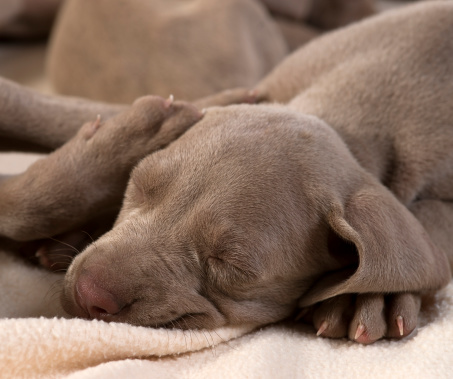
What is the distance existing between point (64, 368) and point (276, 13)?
142 inches

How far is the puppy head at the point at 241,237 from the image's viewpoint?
1953mm

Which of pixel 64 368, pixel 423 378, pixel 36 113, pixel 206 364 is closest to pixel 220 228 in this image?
pixel 206 364

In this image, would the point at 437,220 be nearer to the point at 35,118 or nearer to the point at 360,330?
the point at 360,330

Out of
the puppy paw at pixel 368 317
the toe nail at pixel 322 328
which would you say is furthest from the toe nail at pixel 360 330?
the toe nail at pixel 322 328

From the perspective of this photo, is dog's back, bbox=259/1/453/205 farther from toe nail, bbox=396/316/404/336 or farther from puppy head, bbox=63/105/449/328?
toe nail, bbox=396/316/404/336

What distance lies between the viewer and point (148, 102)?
2420 millimetres

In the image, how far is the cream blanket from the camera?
1.68 m

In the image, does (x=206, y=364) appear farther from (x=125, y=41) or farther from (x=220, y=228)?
(x=125, y=41)

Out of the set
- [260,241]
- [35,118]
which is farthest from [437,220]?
[35,118]

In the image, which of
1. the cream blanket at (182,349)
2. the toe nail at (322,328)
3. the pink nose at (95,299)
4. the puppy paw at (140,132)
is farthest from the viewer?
the puppy paw at (140,132)

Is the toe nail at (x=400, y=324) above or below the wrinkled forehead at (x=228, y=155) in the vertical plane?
below

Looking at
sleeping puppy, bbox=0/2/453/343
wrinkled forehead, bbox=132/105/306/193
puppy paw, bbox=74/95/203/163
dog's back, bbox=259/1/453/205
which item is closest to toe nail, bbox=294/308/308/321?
sleeping puppy, bbox=0/2/453/343

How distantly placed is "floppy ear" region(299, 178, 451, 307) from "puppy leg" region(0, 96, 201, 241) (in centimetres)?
74

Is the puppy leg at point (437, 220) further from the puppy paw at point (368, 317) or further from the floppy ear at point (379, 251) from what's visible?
the puppy paw at point (368, 317)
